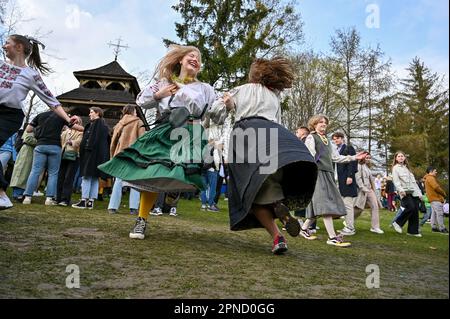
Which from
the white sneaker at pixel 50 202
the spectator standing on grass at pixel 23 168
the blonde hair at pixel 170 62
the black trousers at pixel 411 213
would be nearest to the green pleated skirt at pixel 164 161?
the blonde hair at pixel 170 62

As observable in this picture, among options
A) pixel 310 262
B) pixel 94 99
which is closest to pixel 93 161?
pixel 310 262

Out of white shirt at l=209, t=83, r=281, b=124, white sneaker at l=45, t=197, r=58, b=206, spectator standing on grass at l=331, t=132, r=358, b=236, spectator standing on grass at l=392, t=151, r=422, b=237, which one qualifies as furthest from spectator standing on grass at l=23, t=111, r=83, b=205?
spectator standing on grass at l=392, t=151, r=422, b=237

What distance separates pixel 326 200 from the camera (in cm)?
536

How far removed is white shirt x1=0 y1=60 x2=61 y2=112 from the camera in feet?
13.3

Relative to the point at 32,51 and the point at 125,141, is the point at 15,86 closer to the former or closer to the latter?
the point at 32,51

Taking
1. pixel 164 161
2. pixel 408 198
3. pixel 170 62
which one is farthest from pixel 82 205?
pixel 408 198

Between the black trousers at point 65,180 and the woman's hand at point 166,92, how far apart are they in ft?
13.4

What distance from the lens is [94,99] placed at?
2809 cm

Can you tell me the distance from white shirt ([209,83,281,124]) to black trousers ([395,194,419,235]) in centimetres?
586

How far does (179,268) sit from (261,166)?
1.25 m

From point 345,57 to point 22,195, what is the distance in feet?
71.7

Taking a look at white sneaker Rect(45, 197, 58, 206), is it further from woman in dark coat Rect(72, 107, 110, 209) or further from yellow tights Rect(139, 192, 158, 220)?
yellow tights Rect(139, 192, 158, 220)

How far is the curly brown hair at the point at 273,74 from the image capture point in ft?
13.3

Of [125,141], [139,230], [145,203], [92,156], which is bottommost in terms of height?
[139,230]
